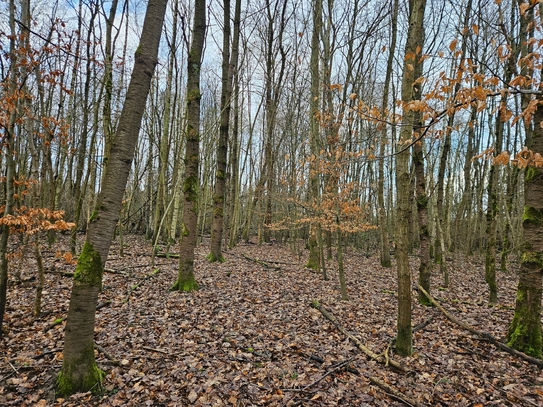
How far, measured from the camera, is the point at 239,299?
7.24 meters

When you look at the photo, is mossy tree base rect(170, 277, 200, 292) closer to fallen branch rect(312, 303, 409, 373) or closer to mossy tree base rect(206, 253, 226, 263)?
fallen branch rect(312, 303, 409, 373)

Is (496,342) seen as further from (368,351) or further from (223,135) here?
(223,135)

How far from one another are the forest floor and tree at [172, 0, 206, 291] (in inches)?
22.9

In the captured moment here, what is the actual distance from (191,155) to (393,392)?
640 cm

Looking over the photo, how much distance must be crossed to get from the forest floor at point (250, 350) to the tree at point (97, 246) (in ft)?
0.84

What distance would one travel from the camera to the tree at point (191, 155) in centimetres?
749

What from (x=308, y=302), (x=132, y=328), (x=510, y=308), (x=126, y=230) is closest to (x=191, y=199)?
(x=132, y=328)

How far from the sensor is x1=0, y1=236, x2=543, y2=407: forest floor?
3.71 meters

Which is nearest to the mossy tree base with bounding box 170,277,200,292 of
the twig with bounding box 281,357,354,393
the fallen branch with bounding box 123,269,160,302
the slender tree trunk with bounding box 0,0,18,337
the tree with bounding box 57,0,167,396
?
the fallen branch with bounding box 123,269,160,302

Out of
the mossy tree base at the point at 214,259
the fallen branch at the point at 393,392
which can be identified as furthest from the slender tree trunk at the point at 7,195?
the mossy tree base at the point at 214,259

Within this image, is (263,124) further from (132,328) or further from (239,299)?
(132,328)

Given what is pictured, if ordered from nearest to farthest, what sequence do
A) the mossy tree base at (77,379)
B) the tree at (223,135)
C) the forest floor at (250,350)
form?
the mossy tree base at (77,379)
the forest floor at (250,350)
the tree at (223,135)

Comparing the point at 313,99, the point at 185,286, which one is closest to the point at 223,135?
the point at 313,99

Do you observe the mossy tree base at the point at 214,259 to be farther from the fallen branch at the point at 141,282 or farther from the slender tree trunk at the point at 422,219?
the slender tree trunk at the point at 422,219
